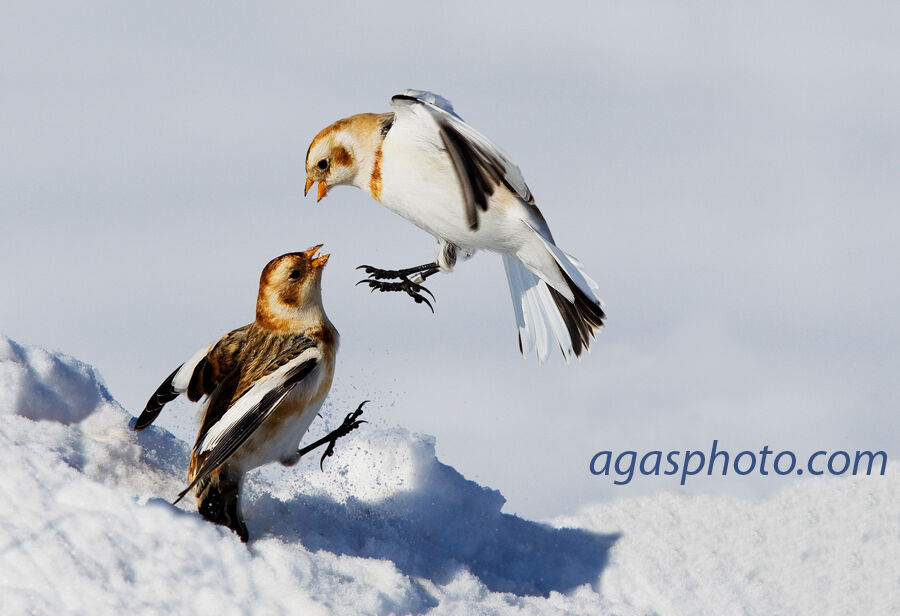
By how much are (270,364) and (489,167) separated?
5.87 feet

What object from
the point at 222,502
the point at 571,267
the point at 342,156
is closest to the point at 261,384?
the point at 222,502

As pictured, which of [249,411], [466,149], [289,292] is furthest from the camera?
[466,149]

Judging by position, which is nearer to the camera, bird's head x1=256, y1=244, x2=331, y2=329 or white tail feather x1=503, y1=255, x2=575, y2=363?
bird's head x1=256, y1=244, x2=331, y2=329

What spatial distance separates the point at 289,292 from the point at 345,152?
1.08m

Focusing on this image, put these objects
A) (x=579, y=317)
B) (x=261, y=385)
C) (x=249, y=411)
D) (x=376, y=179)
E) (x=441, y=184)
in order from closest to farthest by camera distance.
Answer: (x=249, y=411) → (x=261, y=385) → (x=441, y=184) → (x=376, y=179) → (x=579, y=317)

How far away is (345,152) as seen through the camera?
22.6ft

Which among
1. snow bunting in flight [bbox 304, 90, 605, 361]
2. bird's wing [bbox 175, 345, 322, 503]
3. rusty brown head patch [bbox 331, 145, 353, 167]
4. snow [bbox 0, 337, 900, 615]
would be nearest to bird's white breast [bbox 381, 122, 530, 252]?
snow bunting in flight [bbox 304, 90, 605, 361]

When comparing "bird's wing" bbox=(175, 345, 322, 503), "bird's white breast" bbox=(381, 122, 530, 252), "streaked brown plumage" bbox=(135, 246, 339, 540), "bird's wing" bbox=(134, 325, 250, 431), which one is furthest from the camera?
"bird's white breast" bbox=(381, 122, 530, 252)

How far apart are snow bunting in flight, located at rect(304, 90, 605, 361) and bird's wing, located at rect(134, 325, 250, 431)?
130 centimetres

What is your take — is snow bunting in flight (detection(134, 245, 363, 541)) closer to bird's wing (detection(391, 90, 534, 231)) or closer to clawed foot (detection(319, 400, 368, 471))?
clawed foot (detection(319, 400, 368, 471))

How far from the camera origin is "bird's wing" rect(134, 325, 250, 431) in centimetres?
609

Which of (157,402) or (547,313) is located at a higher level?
(547,313)

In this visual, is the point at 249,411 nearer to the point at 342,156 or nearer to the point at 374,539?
the point at 374,539

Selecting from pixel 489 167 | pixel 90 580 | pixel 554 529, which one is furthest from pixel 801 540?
pixel 90 580
